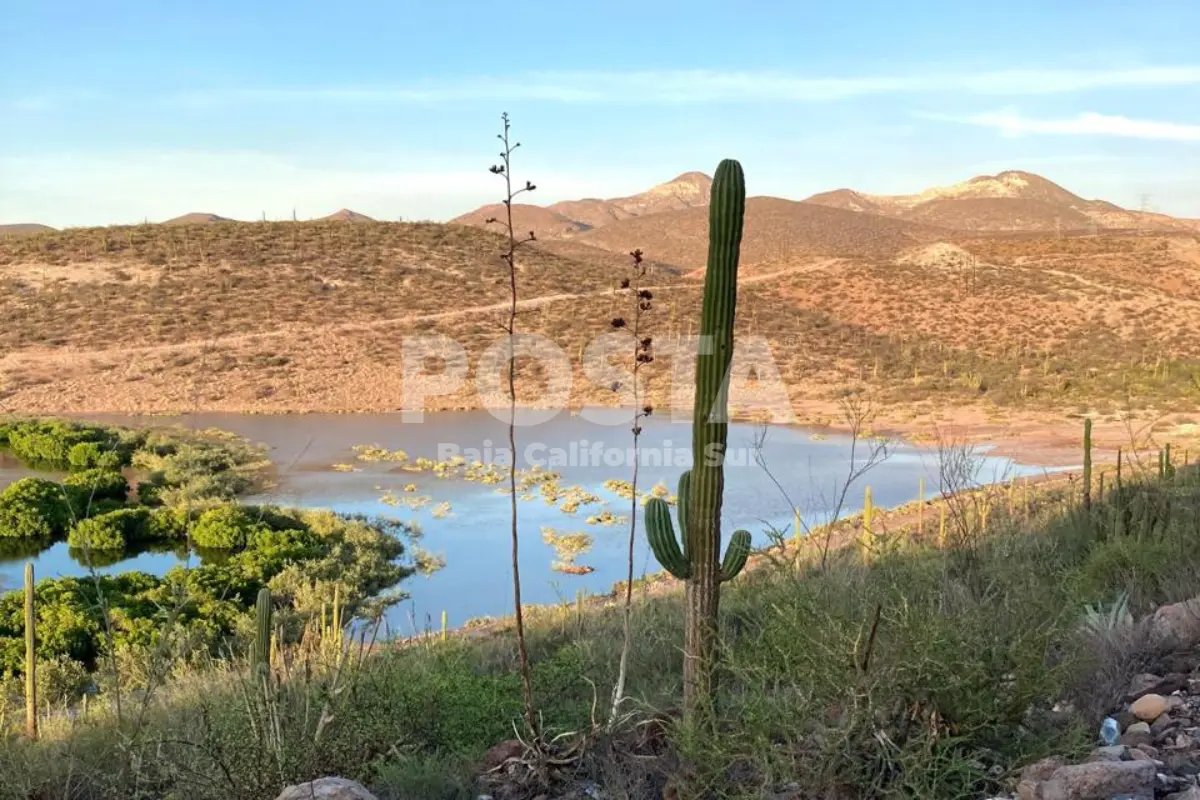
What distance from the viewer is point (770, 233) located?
86.9 metres

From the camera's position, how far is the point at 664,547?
165 inches

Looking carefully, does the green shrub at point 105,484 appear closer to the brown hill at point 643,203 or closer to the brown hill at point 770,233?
the brown hill at point 770,233

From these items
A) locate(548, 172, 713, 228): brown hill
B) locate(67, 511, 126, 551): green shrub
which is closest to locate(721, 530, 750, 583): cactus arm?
locate(67, 511, 126, 551): green shrub

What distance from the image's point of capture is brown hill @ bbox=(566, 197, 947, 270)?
277 feet

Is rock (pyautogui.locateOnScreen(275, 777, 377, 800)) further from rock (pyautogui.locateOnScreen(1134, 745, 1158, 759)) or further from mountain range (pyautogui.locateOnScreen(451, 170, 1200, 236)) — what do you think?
mountain range (pyautogui.locateOnScreen(451, 170, 1200, 236))

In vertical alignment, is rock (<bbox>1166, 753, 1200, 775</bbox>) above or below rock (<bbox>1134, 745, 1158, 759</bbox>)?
above

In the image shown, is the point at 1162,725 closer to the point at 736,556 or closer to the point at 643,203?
the point at 736,556

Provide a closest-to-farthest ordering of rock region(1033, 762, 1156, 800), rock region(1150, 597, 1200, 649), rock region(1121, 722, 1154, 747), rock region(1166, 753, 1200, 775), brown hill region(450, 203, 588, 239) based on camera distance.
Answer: rock region(1033, 762, 1156, 800) < rock region(1166, 753, 1200, 775) < rock region(1121, 722, 1154, 747) < rock region(1150, 597, 1200, 649) < brown hill region(450, 203, 588, 239)

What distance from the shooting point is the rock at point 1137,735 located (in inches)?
138

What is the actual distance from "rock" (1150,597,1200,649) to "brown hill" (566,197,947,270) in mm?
73937

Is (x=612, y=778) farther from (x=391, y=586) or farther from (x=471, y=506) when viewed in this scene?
(x=471, y=506)

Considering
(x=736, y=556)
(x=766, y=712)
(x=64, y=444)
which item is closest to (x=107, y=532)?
(x=64, y=444)

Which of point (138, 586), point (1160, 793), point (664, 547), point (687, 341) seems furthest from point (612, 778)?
point (687, 341)

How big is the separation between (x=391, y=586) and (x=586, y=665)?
24.1 feet
